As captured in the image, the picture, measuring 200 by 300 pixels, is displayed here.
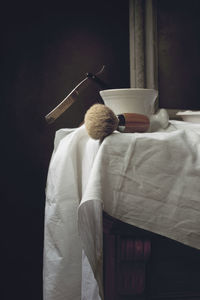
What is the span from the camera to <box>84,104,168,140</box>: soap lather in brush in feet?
2.39

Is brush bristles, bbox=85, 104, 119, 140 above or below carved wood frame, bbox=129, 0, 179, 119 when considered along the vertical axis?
below

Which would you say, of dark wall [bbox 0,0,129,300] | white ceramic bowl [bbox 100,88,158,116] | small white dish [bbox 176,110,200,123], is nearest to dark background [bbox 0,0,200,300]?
dark wall [bbox 0,0,129,300]

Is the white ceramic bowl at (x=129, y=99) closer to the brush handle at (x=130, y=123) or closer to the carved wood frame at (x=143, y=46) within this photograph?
the brush handle at (x=130, y=123)

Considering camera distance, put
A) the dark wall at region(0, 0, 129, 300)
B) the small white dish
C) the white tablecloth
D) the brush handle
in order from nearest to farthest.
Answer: the white tablecloth < the brush handle < the small white dish < the dark wall at region(0, 0, 129, 300)

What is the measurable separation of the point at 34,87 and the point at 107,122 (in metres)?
0.77

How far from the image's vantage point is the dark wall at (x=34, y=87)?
137 centimetres

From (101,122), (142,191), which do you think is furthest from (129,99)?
(142,191)

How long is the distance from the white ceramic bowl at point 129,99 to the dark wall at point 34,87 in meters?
0.53

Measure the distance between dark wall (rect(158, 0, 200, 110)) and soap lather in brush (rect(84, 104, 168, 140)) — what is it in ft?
2.17

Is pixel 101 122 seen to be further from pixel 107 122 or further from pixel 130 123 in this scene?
pixel 130 123

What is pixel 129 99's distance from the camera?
92cm

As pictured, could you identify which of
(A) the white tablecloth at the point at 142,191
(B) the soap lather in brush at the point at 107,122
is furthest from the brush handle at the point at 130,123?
(A) the white tablecloth at the point at 142,191

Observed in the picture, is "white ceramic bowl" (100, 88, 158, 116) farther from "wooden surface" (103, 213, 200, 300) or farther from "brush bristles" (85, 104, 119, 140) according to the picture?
"wooden surface" (103, 213, 200, 300)

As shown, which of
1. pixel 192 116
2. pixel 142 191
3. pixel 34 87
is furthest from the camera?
pixel 34 87
